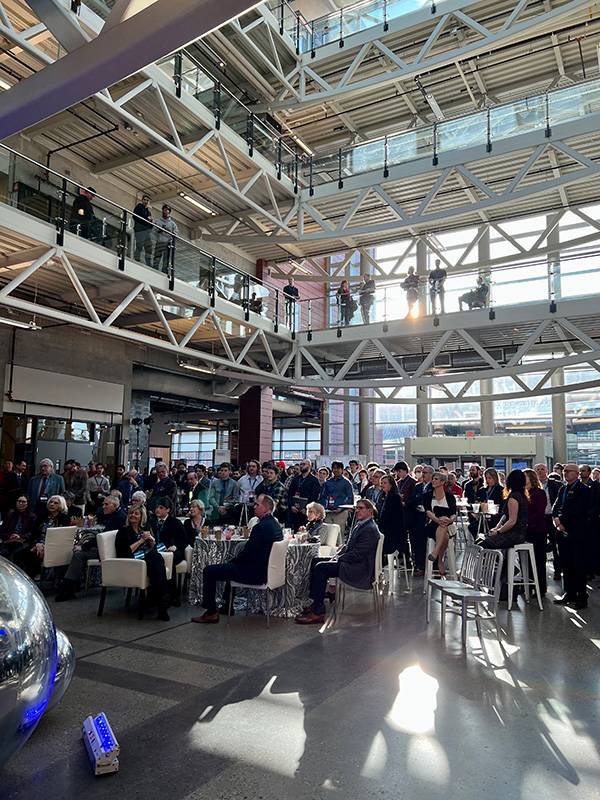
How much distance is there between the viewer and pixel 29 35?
888cm

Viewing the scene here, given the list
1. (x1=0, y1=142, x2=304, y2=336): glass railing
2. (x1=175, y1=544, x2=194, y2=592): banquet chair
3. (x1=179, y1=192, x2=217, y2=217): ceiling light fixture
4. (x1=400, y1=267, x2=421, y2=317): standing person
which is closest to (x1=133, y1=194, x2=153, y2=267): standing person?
(x1=0, y1=142, x2=304, y2=336): glass railing

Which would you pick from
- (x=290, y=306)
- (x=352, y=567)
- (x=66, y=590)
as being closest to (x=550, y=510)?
(x=352, y=567)

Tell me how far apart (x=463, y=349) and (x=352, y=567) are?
12.1 meters

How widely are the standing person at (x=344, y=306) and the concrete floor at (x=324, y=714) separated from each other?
430 inches

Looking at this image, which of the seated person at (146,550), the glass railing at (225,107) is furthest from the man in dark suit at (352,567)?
the glass railing at (225,107)

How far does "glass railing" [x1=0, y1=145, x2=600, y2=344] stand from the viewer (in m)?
9.70

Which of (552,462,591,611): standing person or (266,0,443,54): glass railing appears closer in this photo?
(552,462,591,611): standing person

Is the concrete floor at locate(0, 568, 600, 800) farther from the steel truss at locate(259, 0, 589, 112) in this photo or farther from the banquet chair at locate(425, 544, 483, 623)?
the steel truss at locate(259, 0, 589, 112)

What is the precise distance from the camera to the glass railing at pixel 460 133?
40.8 ft

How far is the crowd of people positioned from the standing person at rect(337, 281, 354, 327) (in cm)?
607

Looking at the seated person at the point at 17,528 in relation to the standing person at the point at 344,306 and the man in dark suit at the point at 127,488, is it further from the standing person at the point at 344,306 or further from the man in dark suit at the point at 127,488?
the standing person at the point at 344,306

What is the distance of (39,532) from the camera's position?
26.3 ft

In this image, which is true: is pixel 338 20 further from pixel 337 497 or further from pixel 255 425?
pixel 337 497

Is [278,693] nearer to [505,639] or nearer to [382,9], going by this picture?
[505,639]
